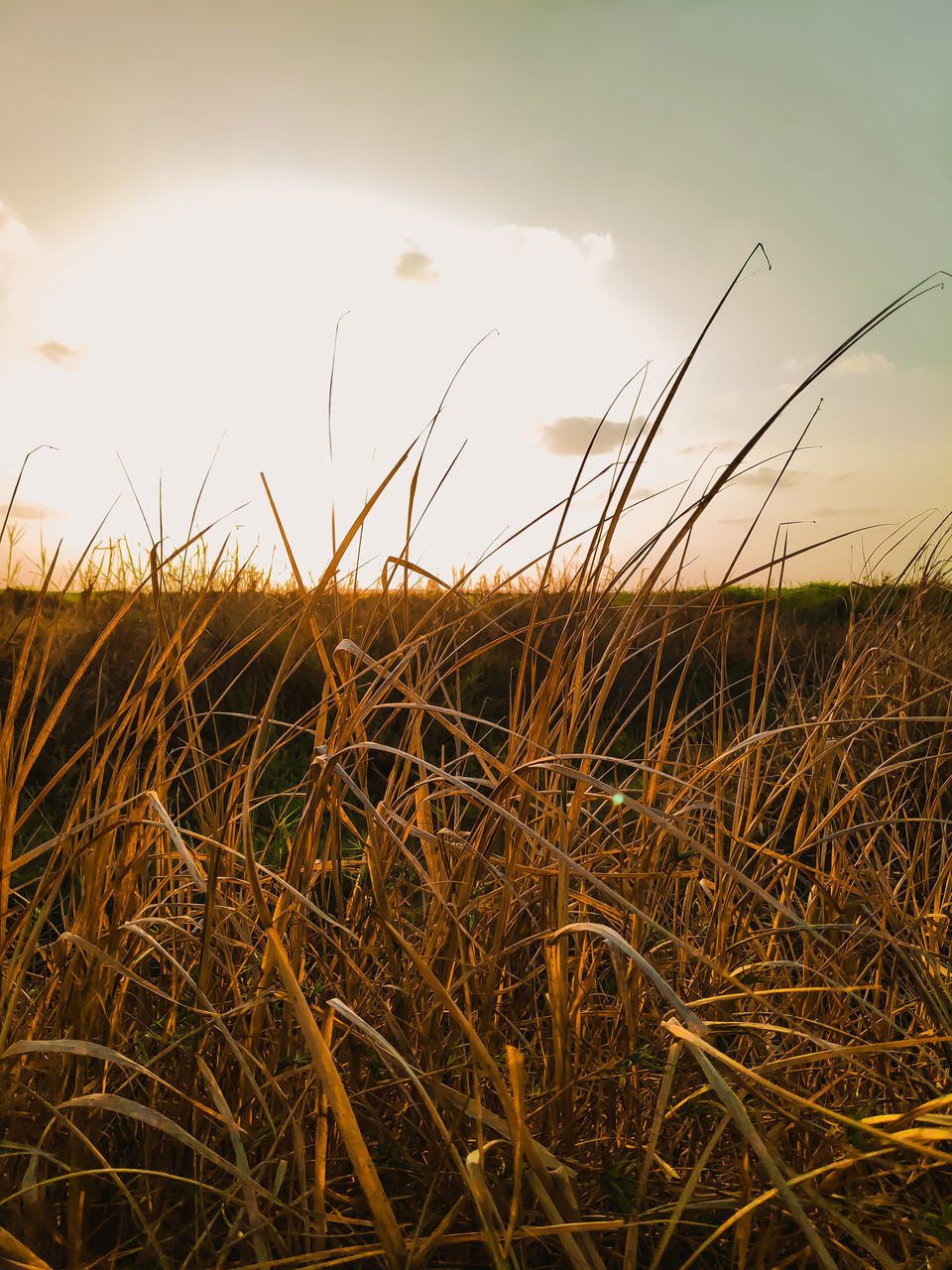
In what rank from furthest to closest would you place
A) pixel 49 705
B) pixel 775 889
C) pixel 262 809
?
pixel 49 705
pixel 262 809
pixel 775 889

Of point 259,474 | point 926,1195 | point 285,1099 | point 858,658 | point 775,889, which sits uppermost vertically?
point 259,474

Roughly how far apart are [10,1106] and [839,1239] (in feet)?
2.58

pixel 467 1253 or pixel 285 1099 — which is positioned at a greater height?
pixel 285 1099

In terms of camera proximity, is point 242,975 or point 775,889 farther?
point 775,889

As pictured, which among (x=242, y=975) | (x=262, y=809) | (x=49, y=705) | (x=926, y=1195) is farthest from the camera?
(x=49, y=705)

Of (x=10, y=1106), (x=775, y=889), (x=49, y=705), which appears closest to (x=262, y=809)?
(x=49, y=705)

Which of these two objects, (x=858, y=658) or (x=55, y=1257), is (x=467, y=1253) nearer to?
(x=55, y=1257)

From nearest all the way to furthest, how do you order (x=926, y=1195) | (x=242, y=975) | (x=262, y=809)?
(x=926, y=1195)
(x=242, y=975)
(x=262, y=809)

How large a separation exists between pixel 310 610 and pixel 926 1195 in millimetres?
839

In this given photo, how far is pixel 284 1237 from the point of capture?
2.12ft

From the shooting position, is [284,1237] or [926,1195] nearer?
[284,1237]

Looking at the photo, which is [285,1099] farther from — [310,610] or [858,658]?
[858,658]

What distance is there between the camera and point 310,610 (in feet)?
2.68

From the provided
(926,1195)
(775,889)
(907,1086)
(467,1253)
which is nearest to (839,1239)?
(926,1195)
